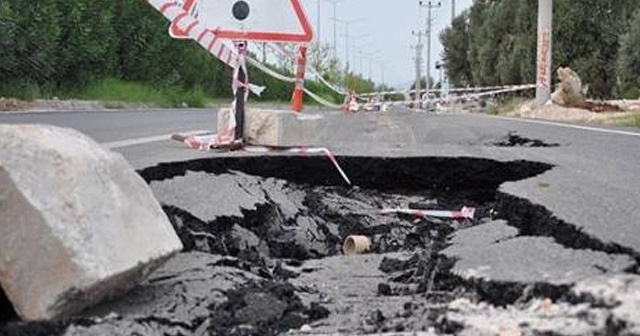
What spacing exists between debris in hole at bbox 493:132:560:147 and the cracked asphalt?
1.74m

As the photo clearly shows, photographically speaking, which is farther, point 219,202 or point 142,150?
point 142,150

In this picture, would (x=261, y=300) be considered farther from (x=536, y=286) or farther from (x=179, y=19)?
(x=179, y=19)

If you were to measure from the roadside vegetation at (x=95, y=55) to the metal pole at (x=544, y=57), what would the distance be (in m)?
6.26

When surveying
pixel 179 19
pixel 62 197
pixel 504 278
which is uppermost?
pixel 179 19

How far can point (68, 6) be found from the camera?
79.5ft

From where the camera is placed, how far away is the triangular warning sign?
6.64m

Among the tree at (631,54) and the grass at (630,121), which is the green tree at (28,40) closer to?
the grass at (630,121)

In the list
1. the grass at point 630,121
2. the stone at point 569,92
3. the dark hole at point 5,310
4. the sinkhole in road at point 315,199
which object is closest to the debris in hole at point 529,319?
the dark hole at point 5,310

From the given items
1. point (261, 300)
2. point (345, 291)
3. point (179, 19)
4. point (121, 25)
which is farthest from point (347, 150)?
point (121, 25)

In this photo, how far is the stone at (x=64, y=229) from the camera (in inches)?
106

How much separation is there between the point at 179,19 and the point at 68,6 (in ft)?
62.3

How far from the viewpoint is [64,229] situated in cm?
272

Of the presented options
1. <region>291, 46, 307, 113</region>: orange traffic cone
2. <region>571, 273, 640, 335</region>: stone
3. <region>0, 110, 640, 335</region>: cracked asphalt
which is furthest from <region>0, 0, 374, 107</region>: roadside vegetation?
<region>571, 273, 640, 335</region>: stone

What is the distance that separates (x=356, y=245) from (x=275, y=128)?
92.8 inches
